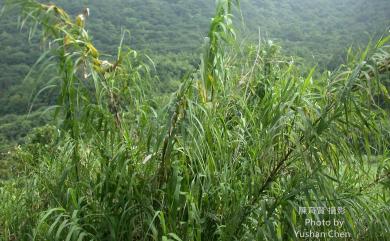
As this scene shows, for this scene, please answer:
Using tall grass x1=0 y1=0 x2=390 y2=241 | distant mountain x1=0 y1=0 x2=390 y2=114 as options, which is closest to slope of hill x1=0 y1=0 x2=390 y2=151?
distant mountain x1=0 y1=0 x2=390 y2=114

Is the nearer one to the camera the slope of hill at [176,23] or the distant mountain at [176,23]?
the slope of hill at [176,23]

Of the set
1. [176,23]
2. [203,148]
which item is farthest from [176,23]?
[203,148]

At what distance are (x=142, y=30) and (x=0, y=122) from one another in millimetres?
13967

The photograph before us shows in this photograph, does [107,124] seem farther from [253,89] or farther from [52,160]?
[253,89]

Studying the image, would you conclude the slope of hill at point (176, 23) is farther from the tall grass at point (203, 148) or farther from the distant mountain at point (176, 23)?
the tall grass at point (203, 148)

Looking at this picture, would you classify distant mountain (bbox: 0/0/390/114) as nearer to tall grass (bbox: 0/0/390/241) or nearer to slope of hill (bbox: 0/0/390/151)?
slope of hill (bbox: 0/0/390/151)

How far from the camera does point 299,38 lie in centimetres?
2050

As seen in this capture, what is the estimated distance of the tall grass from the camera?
1569 millimetres

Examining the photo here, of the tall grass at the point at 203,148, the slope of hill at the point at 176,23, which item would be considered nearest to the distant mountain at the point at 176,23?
the slope of hill at the point at 176,23

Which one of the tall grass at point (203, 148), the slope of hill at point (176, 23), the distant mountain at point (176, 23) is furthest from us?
the distant mountain at point (176, 23)

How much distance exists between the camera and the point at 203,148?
1.66 metres

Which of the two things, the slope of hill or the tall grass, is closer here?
the tall grass

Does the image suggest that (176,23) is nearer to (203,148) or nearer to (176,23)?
(176,23)

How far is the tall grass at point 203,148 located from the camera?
1569 mm
